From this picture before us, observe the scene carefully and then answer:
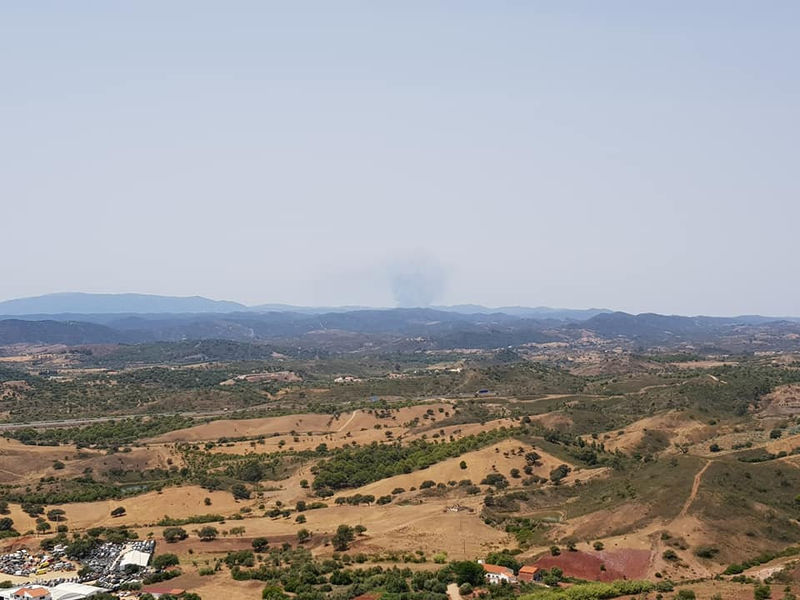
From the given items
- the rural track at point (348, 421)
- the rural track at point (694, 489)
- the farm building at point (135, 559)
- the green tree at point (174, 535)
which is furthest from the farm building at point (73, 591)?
the rural track at point (348, 421)

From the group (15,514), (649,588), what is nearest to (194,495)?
(15,514)

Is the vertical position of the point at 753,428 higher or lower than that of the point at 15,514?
higher

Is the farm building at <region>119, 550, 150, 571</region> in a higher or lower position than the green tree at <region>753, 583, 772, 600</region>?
lower

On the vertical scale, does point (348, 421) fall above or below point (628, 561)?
below

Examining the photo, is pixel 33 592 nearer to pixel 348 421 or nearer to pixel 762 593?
pixel 762 593

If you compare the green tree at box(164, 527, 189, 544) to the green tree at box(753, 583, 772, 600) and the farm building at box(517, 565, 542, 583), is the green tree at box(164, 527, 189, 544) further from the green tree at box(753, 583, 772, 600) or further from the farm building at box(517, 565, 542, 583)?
the green tree at box(753, 583, 772, 600)

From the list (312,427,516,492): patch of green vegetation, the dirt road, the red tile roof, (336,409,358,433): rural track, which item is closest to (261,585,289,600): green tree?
the dirt road

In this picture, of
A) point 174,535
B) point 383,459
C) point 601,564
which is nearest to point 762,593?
point 601,564

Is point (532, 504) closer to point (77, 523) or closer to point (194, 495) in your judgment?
point (194, 495)
